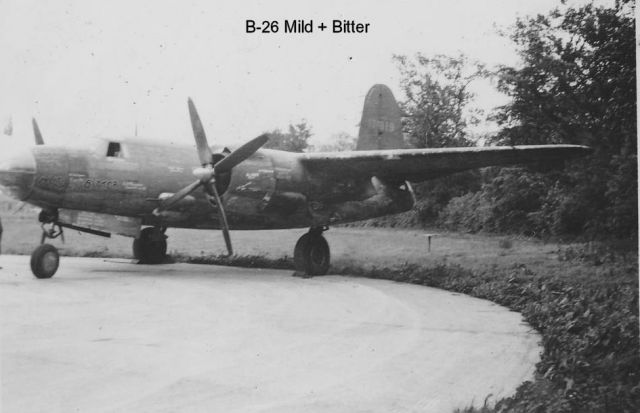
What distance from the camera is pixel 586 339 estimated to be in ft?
18.5

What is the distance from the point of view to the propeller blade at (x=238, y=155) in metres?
11.3

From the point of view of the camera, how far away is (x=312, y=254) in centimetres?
1330

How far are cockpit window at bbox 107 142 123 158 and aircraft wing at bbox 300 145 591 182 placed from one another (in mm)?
3885

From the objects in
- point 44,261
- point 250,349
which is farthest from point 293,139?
point 250,349

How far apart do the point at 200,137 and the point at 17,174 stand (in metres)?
3.32

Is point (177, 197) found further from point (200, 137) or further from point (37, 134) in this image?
point (37, 134)

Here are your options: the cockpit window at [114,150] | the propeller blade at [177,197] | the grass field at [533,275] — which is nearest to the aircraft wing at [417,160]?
the grass field at [533,275]

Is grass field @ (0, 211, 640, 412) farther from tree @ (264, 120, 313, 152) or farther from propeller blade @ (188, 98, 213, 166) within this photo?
tree @ (264, 120, 313, 152)

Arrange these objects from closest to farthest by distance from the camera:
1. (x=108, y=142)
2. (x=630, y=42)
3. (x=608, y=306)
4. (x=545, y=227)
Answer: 1. (x=608, y=306)
2. (x=630, y=42)
3. (x=545, y=227)
4. (x=108, y=142)

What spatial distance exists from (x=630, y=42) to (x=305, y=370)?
5.59m

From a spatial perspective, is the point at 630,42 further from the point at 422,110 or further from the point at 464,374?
the point at 422,110

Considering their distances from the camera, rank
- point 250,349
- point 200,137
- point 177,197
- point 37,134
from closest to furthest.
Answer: point 250,349 < point 200,137 < point 177,197 < point 37,134

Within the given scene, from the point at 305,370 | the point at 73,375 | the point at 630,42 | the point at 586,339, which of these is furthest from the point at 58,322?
the point at 630,42

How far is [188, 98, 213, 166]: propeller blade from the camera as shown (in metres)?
11.4
